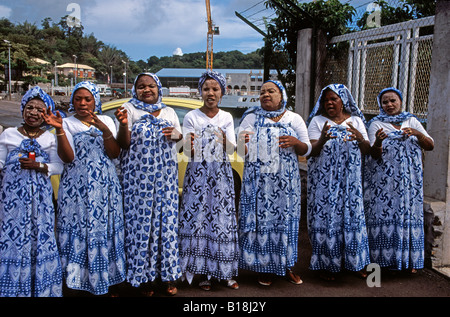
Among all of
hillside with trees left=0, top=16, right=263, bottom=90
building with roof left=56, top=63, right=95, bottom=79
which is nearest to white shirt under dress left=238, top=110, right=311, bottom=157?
hillside with trees left=0, top=16, right=263, bottom=90

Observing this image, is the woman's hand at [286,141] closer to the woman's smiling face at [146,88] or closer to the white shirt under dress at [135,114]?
the white shirt under dress at [135,114]

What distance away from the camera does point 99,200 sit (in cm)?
295

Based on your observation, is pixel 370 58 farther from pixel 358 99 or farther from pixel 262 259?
pixel 262 259

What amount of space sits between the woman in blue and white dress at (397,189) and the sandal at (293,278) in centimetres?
82

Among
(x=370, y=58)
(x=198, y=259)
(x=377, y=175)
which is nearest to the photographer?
(x=198, y=259)

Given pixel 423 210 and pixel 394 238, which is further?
pixel 423 210

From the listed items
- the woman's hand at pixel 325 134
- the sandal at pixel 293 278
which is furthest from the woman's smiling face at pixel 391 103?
the sandal at pixel 293 278

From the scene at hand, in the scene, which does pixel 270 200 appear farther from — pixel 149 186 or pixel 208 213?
pixel 149 186

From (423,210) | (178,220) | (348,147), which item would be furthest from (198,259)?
(423,210)

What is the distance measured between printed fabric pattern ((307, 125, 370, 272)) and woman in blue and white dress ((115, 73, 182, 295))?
139 cm

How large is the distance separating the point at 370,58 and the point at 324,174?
10.0ft

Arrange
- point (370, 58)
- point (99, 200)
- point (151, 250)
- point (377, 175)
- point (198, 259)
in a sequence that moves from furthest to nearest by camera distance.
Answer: point (370, 58) → point (377, 175) → point (198, 259) → point (151, 250) → point (99, 200)

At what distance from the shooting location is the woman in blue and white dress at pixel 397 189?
372 centimetres

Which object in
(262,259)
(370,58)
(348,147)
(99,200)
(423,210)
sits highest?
(370,58)
